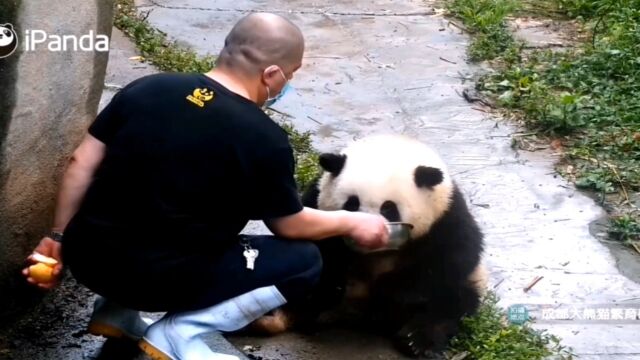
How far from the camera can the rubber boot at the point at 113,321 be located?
3.70 m

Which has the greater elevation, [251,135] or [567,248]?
[251,135]

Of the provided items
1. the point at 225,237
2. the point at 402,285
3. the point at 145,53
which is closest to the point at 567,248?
the point at 402,285

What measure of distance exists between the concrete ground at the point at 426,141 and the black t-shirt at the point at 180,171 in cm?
69

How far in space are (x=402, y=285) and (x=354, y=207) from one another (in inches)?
15.1

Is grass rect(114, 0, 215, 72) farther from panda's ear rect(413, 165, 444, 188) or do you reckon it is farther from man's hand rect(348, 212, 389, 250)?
man's hand rect(348, 212, 389, 250)

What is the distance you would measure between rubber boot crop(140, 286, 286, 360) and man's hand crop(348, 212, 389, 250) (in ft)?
1.14

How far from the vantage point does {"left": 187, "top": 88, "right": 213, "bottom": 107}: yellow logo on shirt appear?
328 cm

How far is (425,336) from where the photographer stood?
4.06 meters

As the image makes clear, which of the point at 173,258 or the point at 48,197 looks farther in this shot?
the point at 48,197

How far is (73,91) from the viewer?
4.04 meters

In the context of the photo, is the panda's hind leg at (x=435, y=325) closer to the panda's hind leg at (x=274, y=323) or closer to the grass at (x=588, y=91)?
the panda's hind leg at (x=274, y=323)

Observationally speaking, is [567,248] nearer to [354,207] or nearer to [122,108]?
[354,207]

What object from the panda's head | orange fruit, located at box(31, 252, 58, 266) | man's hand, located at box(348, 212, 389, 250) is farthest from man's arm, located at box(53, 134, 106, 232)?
the panda's head

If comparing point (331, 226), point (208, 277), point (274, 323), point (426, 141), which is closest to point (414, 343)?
point (274, 323)
